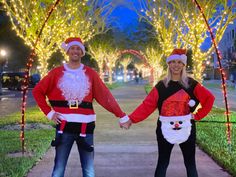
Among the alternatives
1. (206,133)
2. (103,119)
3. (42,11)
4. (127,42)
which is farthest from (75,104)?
(127,42)

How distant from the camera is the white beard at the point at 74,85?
5.12 metres

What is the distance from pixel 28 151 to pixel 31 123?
5483 millimetres

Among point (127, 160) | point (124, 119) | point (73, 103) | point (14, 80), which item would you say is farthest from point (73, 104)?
point (14, 80)

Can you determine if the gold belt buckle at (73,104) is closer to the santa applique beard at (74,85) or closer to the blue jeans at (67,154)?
the santa applique beard at (74,85)

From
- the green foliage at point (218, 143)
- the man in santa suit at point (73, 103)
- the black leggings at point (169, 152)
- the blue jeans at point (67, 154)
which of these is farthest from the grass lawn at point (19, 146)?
the green foliage at point (218, 143)

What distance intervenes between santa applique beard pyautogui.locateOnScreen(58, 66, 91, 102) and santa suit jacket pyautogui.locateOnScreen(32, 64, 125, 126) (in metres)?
0.04

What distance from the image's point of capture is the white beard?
5121mm

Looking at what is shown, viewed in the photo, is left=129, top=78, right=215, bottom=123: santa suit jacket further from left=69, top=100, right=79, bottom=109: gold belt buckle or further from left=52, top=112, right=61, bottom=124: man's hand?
left=52, top=112, right=61, bottom=124: man's hand

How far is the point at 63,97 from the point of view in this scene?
5137 millimetres

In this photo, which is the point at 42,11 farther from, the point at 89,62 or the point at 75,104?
the point at 89,62

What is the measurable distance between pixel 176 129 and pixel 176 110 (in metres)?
0.22

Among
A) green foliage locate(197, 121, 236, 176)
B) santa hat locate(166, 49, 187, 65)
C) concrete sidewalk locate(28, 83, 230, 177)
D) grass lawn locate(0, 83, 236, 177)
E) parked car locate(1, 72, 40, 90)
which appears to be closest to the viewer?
santa hat locate(166, 49, 187, 65)

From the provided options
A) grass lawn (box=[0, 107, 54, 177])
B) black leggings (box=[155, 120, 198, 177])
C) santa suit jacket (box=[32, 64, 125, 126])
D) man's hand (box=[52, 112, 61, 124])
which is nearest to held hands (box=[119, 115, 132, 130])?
santa suit jacket (box=[32, 64, 125, 126])

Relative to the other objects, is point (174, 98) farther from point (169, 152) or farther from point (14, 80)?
point (14, 80)
